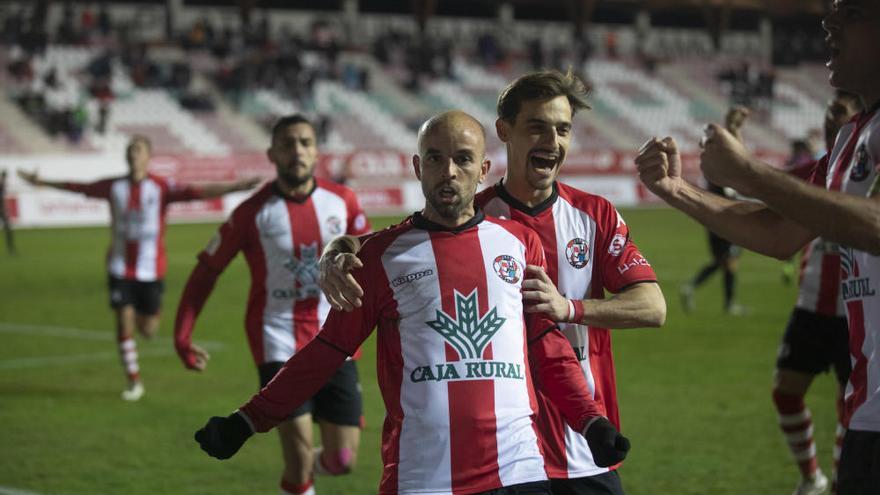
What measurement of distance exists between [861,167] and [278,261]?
377cm

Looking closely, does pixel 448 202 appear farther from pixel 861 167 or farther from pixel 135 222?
pixel 135 222

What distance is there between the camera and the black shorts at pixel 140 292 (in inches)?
442

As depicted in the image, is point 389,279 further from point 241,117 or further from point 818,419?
point 241,117

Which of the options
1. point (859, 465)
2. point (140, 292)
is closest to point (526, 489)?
point (859, 465)

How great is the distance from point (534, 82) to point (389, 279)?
1065 mm

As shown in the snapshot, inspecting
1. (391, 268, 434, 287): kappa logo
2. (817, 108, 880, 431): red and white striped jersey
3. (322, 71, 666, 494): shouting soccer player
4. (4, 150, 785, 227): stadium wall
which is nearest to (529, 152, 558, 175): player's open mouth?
(322, 71, 666, 494): shouting soccer player

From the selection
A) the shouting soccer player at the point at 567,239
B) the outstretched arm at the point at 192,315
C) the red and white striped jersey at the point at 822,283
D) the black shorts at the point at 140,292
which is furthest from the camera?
the black shorts at the point at 140,292

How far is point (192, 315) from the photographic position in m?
6.18

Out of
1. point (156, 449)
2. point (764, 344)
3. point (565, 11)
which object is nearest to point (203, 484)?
point (156, 449)

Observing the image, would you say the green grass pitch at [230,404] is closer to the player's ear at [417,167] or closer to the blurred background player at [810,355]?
the blurred background player at [810,355]

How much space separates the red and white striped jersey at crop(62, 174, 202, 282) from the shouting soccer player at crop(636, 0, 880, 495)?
837cm

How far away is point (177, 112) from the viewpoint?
126 ft

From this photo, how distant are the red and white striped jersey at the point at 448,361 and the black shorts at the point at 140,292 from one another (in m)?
7.93

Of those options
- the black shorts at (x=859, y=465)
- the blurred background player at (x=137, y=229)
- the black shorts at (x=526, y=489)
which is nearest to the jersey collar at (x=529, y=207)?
the black shorts at (x=526, y=489)
